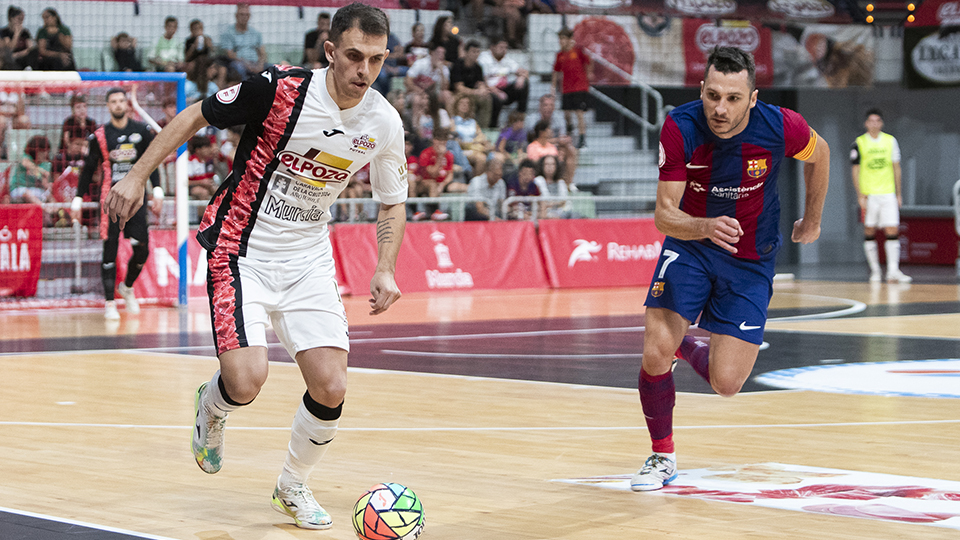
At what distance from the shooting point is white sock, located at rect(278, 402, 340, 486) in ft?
17.6

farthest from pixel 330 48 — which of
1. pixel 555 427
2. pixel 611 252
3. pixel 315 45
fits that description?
pixel 315 45

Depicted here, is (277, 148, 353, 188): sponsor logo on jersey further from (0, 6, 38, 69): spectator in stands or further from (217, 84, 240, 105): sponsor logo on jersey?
(0, 6, 38, 69): spectator in stands

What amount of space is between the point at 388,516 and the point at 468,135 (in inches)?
647

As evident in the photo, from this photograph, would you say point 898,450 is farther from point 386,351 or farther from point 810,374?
point 386,351

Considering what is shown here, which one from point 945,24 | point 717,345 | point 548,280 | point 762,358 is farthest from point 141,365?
point 945,24

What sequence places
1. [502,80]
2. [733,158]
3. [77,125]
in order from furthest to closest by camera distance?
[502,80] < [77,125] < [733,158]

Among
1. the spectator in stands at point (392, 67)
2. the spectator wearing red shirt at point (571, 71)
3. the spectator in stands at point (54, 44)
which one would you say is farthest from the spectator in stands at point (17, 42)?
the spectator wearing red shirt at point (571, 71)

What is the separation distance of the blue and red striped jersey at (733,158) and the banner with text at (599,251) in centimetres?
1279

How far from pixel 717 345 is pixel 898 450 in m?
1.28

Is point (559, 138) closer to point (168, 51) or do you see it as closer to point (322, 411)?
point (168, 51)

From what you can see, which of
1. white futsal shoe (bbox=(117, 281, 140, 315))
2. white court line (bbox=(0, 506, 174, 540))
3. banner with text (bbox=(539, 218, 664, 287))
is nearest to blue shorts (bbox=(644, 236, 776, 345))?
white court line (bbox=(0, 506, 174, 540))

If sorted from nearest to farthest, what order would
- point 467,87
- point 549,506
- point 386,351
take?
1. point 549,506
2. point 386,351
3. point 467,87

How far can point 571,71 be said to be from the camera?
2269cm

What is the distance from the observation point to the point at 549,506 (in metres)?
5.61
